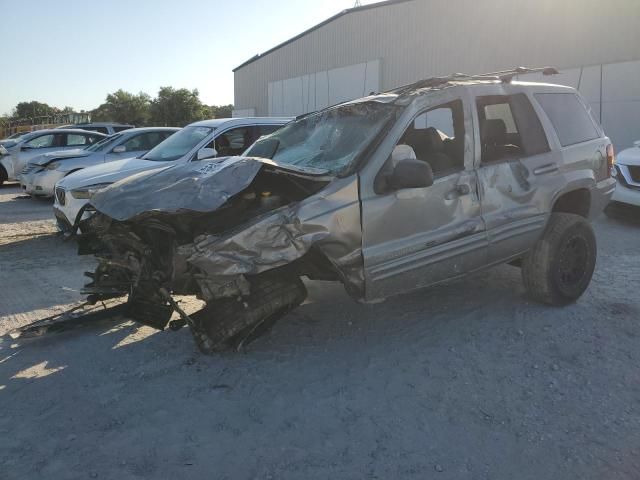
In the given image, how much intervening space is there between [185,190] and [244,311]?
2.94 ft

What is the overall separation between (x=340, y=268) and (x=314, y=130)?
4.89 ft

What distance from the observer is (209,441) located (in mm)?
2875

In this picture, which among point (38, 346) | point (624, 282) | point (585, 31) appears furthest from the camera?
point (585, 31)

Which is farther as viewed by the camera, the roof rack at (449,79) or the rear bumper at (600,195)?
the rear bumper at (600,195)

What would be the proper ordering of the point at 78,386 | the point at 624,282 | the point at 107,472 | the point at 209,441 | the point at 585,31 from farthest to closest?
1. the point at 585,31
2. the point at 624,282
3. the point at 78,386
4. the point at 209,441
5. the point at 107,472

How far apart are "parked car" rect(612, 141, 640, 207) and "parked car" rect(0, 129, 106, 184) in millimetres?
12183

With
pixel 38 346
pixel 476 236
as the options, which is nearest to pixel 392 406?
pixel 476 236

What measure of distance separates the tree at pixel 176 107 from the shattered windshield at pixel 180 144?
4755 cm

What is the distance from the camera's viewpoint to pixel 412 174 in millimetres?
3523

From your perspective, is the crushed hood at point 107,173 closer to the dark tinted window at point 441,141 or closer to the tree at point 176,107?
the dark tinted window at point 441,141

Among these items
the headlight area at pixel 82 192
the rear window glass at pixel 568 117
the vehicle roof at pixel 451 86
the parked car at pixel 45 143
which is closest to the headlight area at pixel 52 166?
the parked car at pixel 45 143

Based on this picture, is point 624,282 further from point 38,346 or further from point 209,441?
point 38,346

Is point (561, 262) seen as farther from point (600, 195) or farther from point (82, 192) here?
point (82, 192)

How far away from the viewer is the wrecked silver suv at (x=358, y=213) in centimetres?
342
